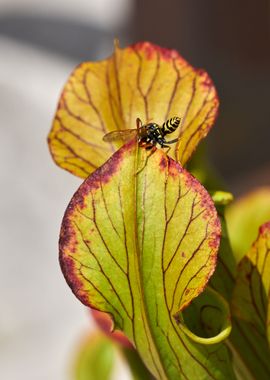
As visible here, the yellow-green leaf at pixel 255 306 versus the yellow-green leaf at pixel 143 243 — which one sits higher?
the yellow-green leaf at pixel 143 243

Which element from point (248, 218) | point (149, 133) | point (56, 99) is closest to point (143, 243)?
point (149, 133)

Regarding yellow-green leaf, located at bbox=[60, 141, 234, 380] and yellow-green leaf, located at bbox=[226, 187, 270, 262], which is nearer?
yellow-green leaf, located at bbox=[60, 141, 234, 380]

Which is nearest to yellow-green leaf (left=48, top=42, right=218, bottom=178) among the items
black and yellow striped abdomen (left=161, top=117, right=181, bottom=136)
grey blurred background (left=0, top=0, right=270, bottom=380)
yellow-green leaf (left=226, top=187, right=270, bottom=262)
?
black and yellow striped abdomen (left=161, top=117, right=181, bottom=136)

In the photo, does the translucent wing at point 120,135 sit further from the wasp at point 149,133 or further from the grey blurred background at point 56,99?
the grey blurred background at point 56,99

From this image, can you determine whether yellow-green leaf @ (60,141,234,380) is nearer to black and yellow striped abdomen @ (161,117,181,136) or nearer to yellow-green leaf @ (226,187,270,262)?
black and yellow striped abdomen @ (161,117,181,136)

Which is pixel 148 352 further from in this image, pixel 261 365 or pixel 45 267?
pixel 45 267

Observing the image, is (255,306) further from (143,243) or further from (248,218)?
(248,218)

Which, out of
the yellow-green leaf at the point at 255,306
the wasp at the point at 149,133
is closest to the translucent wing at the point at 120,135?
the wasp at the point at 149,133

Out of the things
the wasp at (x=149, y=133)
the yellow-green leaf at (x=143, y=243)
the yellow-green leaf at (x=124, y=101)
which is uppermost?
the yellow-green leaf at (x=124, y=101)

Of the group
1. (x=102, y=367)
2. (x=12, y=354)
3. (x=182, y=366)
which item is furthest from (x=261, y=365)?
(x=12, y=354)
